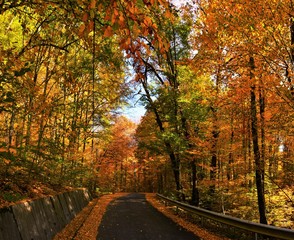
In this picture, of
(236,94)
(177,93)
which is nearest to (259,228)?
(236,94)

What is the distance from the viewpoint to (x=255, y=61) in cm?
1108

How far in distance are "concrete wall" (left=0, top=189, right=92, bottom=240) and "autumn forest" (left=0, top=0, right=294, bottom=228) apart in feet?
1.50

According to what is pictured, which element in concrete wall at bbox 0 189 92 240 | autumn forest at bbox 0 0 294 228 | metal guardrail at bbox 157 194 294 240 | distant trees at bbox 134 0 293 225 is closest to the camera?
concrete wall at bbox 0 189 92 240

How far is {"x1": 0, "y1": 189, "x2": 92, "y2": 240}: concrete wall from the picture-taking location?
17.2 ft

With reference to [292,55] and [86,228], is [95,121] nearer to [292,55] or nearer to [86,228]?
[86,228]

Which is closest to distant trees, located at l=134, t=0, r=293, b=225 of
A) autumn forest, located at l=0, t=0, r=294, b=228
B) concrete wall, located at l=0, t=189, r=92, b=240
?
autumn forest, located at l=0, t=0, r=294, b=228

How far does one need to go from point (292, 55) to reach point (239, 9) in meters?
2.21

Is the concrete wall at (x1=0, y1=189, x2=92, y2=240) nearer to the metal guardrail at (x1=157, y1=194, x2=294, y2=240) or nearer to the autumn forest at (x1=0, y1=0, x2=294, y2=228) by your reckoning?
the autumn forest at (x1=0, y1=0, x2=294, y2=228)

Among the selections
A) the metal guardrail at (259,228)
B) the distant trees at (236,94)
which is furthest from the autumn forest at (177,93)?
the metal guardrail at (259,228)

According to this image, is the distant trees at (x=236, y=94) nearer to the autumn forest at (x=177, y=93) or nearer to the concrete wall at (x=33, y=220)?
the autumn forest at (x=177, y=93)

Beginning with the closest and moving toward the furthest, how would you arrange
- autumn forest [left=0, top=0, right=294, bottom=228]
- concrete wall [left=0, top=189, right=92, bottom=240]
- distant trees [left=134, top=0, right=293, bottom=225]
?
1. concrete wall [left=0, top=189, right=92, bottom=240]
2. autumn forest [left=0, top=0, right=294, bottom=228]
3. distant trees [left=134, top=0, right=293, bottom=225]

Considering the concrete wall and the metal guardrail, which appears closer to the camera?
the concrete wall

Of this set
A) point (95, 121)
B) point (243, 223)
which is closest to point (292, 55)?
point (243, 223)

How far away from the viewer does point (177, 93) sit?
16.8 metres
